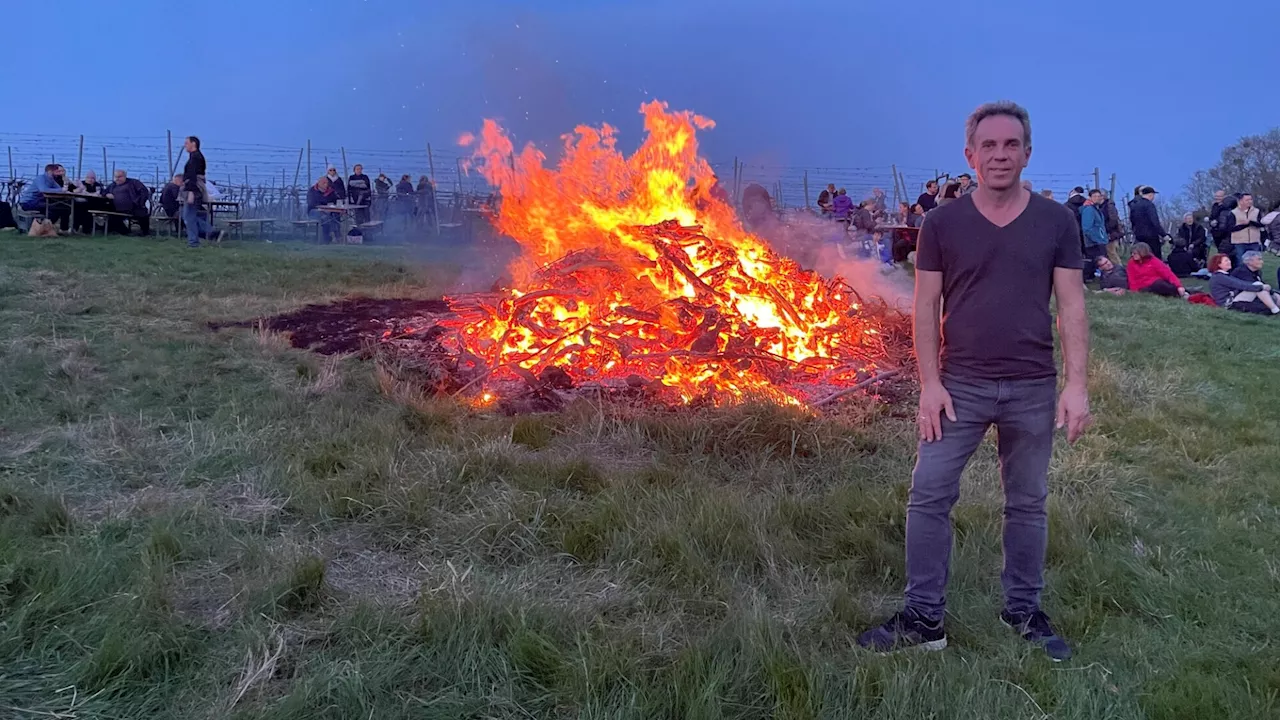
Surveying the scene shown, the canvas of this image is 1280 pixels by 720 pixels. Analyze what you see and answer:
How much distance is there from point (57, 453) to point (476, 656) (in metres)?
2.96

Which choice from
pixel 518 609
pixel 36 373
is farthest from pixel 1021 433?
pixel 36 373

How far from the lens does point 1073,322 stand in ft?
8.22

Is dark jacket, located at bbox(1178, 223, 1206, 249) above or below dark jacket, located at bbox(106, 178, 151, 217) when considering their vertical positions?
below

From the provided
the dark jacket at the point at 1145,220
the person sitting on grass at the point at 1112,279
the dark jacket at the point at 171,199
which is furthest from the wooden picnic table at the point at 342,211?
the dark jacket at the point at 1145,220

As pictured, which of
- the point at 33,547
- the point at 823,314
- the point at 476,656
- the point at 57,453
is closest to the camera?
the point at 476,656

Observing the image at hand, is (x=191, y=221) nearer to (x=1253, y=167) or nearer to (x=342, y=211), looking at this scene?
(x=342, y=211)

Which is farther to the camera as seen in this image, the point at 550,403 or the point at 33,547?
the point at 550,403

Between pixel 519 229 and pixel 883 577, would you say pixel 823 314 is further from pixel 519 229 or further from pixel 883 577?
pixel 883 577

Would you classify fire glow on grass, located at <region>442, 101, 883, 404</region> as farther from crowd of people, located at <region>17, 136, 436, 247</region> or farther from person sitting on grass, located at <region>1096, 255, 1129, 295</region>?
crowd of people, located at <region>17, 136, 436, 247</region>

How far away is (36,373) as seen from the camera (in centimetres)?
550

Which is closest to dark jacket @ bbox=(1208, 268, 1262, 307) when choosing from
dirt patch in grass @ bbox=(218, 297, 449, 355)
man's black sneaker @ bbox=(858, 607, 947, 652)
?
dirt patch in grass @ bbox=(218, 297, 449, 355)

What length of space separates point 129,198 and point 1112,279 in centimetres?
1803

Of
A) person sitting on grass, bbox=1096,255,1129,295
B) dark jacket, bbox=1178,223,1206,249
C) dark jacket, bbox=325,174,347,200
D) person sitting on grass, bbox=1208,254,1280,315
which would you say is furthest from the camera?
dark jacket, bbox=325,174,347,200

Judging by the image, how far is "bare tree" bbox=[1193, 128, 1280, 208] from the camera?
3192cm
